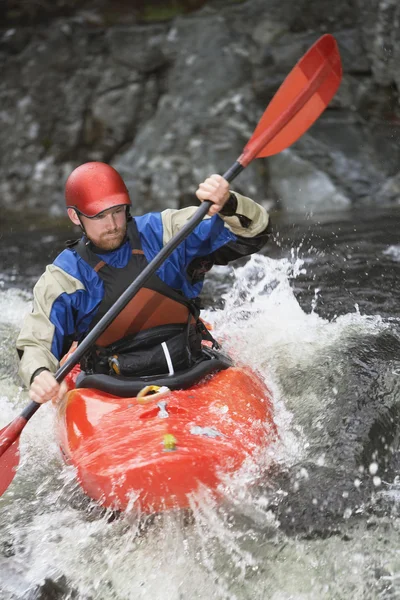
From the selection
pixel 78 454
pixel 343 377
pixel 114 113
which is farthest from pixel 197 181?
pixel 78 454

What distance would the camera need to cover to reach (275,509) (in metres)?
2.68

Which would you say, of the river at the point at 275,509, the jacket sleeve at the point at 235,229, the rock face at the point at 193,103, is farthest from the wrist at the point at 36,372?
the rock face at the point at 193,103

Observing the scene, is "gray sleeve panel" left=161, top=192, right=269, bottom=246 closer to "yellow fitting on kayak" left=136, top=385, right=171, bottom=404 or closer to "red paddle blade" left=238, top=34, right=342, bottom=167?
"red paddle blade" left=238, top=34, right=342, bottom=167

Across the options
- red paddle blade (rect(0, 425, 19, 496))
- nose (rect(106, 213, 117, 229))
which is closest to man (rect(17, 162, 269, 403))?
nose (rect(106, 213, 117, 229))

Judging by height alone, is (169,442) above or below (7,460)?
above

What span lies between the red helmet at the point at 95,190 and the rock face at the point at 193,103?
6034 mm

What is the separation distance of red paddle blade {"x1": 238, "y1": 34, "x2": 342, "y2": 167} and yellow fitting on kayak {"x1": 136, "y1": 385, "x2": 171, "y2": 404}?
1.11 meters

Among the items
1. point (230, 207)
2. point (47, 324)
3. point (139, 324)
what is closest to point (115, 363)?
point (139, 324)

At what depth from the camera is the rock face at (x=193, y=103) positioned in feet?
30.3

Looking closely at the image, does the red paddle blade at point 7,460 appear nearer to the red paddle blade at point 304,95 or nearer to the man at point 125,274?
the man at point 125,274

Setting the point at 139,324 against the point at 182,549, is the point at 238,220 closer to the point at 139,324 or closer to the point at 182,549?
the point at 139,324

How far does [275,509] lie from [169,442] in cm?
55

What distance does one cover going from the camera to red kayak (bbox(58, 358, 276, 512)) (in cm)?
241

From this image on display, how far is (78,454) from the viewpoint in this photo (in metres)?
2.71
